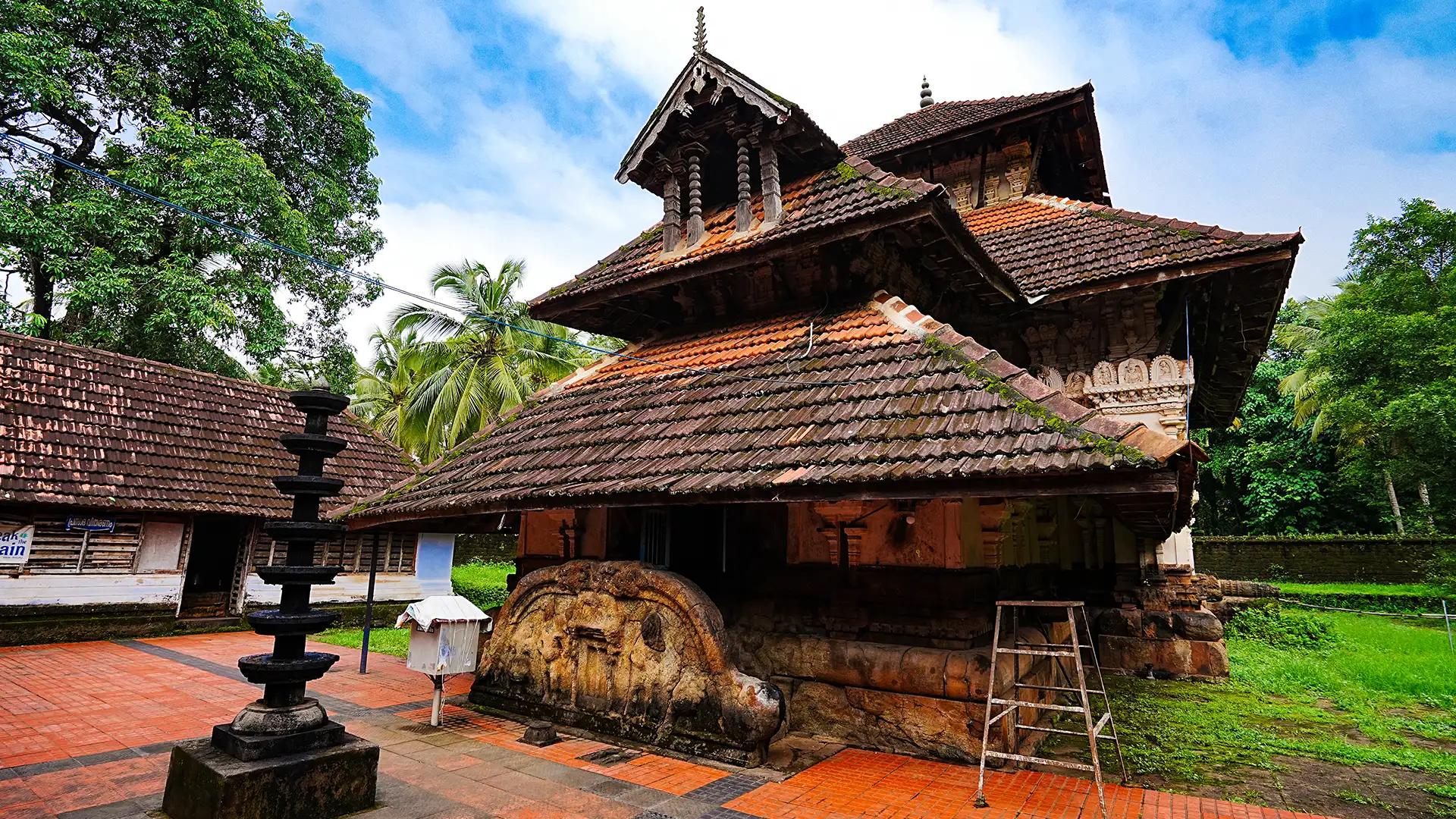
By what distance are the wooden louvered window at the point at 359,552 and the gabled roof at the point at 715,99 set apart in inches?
396

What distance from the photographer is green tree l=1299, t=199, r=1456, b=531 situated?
17.1 meters

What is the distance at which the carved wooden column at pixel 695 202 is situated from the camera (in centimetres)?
797

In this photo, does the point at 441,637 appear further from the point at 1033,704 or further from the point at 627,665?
the point at 1033,704

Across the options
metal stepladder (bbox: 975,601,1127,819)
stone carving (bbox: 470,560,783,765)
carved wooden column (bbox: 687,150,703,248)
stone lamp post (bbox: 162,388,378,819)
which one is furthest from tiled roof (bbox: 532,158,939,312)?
stone lamp post (bbox: 162,388,378,819)

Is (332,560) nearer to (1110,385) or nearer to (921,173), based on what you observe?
(921,173)

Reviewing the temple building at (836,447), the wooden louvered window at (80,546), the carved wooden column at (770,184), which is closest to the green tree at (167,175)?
the wooden louvered window at (80,546)

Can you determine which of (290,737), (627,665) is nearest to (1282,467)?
(627,665)

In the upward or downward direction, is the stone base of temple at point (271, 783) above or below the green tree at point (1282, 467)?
below

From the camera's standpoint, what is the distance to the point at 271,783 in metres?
3.71

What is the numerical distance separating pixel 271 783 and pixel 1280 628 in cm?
1461

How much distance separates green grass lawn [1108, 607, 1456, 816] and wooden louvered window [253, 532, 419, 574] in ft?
44.1

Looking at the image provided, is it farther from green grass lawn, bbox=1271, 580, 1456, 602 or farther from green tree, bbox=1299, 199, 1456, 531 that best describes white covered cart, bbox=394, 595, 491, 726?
green grass lawn, bbox=1271, 580, 1456, 602

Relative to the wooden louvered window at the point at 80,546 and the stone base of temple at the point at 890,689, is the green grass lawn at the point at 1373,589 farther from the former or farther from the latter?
the wooden louvered window at the point at 80,546

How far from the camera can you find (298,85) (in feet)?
62.5
